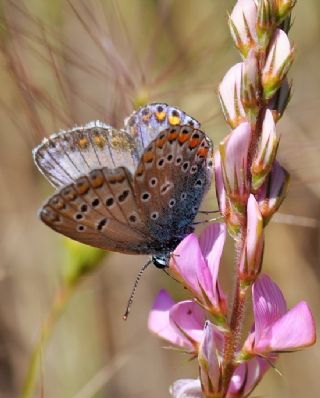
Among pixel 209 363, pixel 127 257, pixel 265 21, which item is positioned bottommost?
pixel 127 257

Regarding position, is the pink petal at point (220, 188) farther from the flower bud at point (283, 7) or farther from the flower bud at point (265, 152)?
the flower bud at point (283, 7)

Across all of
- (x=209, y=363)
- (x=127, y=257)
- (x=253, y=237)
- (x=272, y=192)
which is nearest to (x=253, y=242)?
(x=253, y=237)

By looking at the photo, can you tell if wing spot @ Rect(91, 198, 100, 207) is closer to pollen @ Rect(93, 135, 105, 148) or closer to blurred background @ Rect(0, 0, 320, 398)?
pollen @ Rect(93, 135, 105, 148)

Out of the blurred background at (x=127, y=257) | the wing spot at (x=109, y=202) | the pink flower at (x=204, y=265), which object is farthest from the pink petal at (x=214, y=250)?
the blurred background at (x=127, y=257)

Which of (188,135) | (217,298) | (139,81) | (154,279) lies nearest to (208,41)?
(139,81)

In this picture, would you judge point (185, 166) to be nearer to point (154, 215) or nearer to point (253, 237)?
point (154, 215)

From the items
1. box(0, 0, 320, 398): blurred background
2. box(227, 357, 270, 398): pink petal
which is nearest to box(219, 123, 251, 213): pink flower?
box(227, 357, 270, 398): pink petal
